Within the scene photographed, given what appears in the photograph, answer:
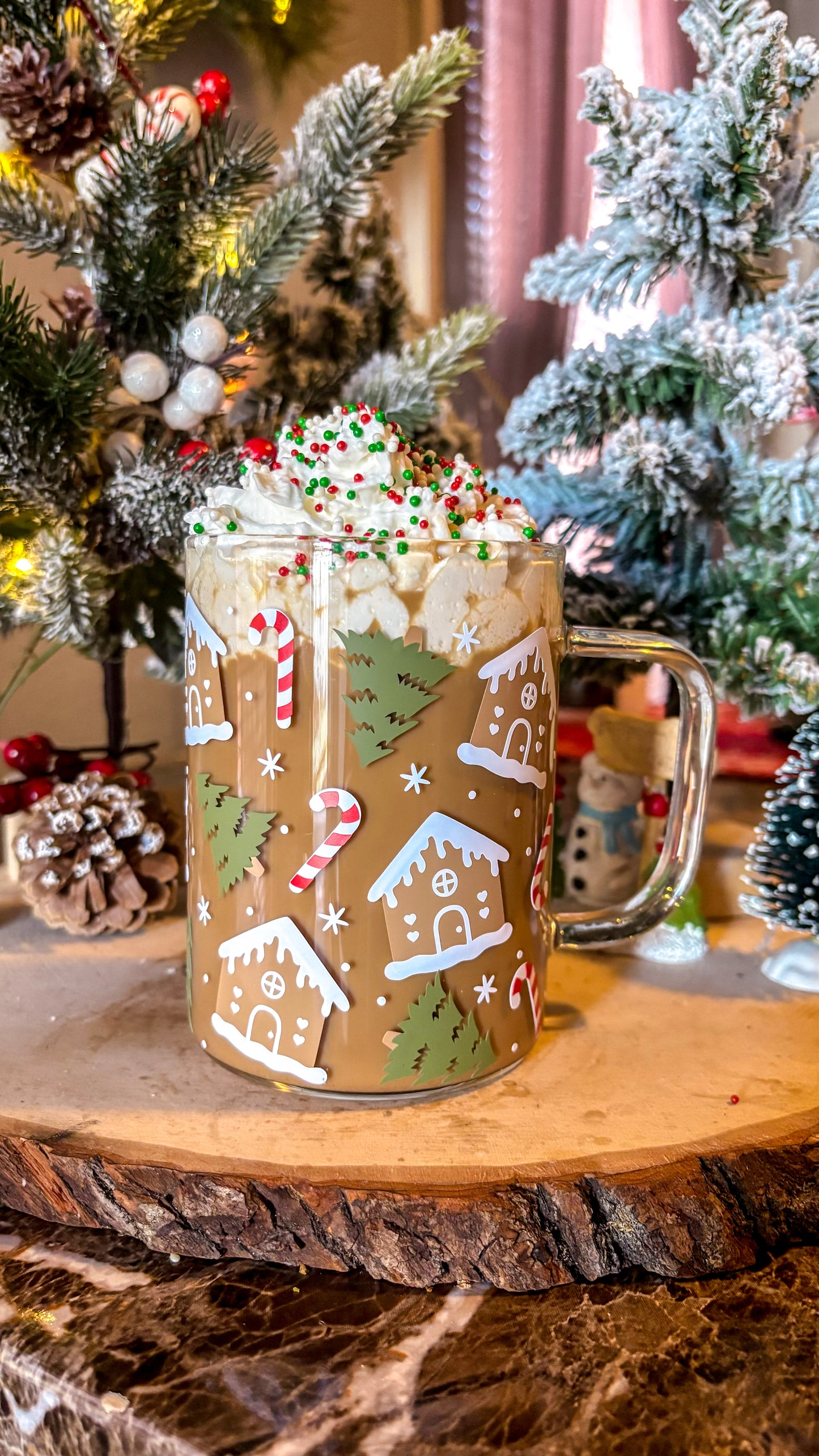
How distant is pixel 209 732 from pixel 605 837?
469 millimetres

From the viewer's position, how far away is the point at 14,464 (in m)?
0.80

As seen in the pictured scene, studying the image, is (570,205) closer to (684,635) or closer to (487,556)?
(684,635)

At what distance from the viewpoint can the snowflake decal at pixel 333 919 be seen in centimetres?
61

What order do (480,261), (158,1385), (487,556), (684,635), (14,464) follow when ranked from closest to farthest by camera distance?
1. (158,1385)
2. (487,556)
3. (14,464)
4. (684,635)
5. (480,261)

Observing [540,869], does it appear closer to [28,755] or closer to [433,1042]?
[433,1042]

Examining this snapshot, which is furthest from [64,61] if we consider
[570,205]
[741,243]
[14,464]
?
[570,205]

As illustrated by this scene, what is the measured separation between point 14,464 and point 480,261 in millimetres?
1193

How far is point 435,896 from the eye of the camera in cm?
61

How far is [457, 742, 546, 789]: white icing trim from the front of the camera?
2.01ft

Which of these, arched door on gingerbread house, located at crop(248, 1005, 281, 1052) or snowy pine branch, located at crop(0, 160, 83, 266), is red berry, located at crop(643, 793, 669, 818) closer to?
arched door on gingerbread house, located at crop(248, 1005, 281, 1052)

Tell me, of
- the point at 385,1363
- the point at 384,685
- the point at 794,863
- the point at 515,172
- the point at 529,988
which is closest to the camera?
the point at 385,1363

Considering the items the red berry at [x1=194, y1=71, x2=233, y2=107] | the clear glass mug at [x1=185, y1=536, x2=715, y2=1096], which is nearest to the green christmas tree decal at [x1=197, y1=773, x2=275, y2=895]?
the clear glass mug at [x1=185, y1=536, x2=715, y2=1096]

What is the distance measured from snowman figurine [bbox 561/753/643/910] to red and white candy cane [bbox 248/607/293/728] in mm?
448

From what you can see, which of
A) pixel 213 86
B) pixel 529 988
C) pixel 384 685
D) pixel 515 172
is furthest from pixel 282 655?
pixel 515 172
